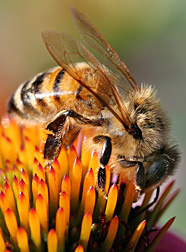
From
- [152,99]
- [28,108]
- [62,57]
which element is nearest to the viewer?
[62,57]

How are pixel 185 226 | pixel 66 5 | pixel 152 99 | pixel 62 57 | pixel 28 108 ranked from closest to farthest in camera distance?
pixel 62 57 < pixel 152 99 < pixel 28 108 < pixel 185 226 < pixel 66 5

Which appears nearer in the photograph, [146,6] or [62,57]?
[62,57]

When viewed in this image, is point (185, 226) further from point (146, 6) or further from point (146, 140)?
point (146, 6)

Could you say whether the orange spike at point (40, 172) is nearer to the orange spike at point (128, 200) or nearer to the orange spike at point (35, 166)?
the orange spike at point (35, 166)

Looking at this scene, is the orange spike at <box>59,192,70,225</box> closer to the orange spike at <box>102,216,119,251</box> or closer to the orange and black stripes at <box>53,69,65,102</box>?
the orange spike at <box>102,216,119,251</box>

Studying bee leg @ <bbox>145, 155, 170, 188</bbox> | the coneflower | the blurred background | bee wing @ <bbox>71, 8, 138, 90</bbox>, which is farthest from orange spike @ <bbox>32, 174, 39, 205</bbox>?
the blurred background

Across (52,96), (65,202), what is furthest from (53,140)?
(65,202)

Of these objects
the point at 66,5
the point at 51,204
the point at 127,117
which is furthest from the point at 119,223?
the point at 66,5
